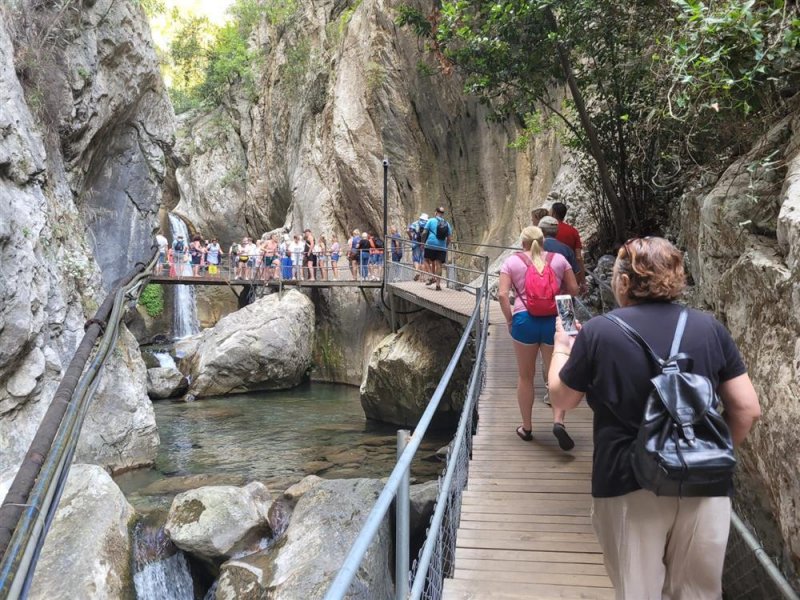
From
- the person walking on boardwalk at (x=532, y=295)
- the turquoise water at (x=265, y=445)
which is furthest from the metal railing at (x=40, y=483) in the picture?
the person walking on boardwalk at (x=532, y=295)

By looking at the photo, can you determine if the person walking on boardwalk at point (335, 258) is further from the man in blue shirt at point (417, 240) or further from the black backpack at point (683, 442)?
the black backpack at point (683, 442)

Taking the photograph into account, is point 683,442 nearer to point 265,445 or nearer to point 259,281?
point 265,445

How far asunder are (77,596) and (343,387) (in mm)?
14268

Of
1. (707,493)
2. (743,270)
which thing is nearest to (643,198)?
(743,270)

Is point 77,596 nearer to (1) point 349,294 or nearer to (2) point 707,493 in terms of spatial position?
(2) point 707,493

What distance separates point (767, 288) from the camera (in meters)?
3.18

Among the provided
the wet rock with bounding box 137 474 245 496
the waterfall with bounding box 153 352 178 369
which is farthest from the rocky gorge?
the waterfall with bounding box 153 352 178 369

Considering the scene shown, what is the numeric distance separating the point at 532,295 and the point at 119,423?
8468 millimetres

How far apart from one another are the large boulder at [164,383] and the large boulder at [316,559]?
1235 cm

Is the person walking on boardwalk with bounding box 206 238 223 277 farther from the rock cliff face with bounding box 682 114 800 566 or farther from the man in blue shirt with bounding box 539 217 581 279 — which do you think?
the rock cliff face with bounding box 682 114 800 566

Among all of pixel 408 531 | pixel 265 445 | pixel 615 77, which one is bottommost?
pixel 265 445

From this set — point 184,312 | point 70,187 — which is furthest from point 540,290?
point 184,312

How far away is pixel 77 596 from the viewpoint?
5098mm

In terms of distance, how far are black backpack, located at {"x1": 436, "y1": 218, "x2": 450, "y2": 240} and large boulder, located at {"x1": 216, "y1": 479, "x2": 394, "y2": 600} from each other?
25.4ft
